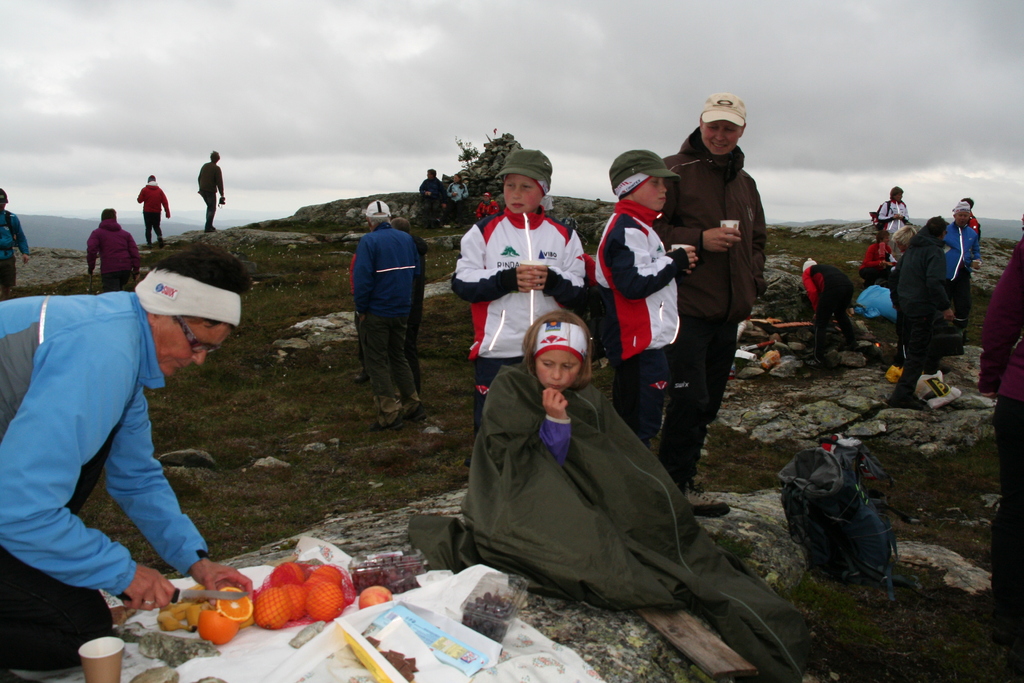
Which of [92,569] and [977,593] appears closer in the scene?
[92,569]

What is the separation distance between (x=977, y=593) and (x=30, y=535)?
565 cm

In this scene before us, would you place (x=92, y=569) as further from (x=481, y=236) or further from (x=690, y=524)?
(x=481, y=236)

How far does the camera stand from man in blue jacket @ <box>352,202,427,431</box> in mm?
8102

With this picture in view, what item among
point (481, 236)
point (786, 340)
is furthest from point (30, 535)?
point (786, 340)

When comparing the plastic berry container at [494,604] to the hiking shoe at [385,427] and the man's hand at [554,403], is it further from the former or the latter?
the hiking shoe at [385,427]

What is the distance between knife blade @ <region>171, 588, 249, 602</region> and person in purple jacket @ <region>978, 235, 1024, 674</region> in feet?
13.6

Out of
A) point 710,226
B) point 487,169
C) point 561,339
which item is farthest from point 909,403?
point 487,169

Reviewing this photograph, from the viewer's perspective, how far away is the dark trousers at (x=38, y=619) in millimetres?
2512

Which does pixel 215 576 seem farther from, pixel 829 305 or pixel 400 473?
pixel 829 305

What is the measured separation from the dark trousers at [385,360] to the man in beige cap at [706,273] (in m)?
4.16

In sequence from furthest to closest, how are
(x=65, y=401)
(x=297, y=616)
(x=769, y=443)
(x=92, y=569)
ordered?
1. (x=769, y=443)
2. (x=297, y=616)
3. (x=92, y=569)
4. (x=65, y=401)

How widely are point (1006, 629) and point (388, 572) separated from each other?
12.2 feet

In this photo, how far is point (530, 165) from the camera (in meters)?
5.13

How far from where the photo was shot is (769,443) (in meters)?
8.17
